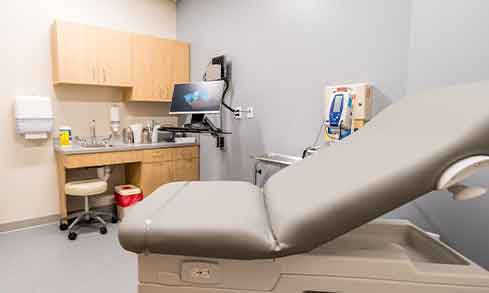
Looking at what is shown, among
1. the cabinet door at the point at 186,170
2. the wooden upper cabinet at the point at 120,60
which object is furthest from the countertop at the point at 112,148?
the wooden upper cabinet at the point at 120,60

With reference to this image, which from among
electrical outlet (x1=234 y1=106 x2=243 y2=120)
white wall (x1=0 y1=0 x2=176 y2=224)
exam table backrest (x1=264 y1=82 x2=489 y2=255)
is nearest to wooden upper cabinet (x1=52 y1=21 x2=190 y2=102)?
white wall (x1=0 y1=0 x2=176 y2=224)

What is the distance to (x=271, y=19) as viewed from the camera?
2.96m

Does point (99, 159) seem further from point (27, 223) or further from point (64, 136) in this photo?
point (27, 223)

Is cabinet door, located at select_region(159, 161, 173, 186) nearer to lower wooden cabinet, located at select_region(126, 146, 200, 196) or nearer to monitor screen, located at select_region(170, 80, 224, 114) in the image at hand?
lower wooden cabinet, located at select_region(126, 146, 200, 196)

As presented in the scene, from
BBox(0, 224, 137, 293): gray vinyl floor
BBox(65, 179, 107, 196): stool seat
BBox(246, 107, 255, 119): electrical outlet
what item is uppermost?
BBox(246, 107, 255, 119): electrical outlet

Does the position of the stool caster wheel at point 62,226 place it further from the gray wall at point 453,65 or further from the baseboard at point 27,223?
the gray wall at point 453,65

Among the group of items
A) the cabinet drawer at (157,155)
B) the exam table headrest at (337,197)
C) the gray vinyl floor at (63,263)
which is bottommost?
the gray vinyl floor at (63,263)

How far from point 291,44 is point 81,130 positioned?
2769 millimetres

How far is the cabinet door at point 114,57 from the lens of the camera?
3428 mm

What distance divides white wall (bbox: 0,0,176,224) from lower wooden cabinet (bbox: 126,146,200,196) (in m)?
0.75

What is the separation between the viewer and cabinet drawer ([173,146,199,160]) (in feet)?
12.8

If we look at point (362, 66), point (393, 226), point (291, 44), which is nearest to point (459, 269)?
point (393, 226)

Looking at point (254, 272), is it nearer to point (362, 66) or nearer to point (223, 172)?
point (362, 66)

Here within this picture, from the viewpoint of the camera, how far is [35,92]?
3.29m
